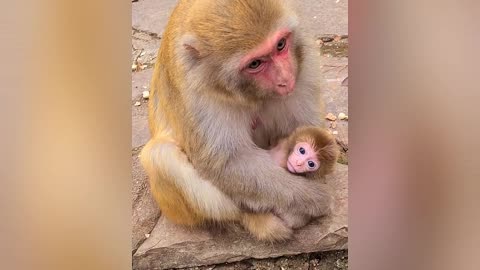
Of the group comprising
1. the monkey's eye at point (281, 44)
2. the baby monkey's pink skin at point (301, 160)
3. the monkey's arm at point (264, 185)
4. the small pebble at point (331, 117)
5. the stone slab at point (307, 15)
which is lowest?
the monkey's arm at point (264, 185)

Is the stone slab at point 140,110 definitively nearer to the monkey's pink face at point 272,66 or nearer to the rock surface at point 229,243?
the rock surface at point 229,243

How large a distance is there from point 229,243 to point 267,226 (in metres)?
0.15

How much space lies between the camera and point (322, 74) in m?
1.75

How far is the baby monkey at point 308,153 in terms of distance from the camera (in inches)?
66.2

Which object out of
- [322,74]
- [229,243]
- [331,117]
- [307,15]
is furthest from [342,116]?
[229,243]

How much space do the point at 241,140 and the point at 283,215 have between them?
0.92 ft

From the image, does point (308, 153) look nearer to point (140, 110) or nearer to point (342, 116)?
point (342, 116)

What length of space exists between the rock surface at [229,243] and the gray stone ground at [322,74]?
26 millimetres

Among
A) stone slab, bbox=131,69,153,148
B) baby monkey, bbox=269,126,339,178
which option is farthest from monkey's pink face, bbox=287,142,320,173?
stone slab, bbox=131,69,153,148

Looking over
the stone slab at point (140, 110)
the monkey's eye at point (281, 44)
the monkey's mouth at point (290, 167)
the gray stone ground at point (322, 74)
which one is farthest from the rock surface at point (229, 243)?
the monkey's eye at point (281, 44)

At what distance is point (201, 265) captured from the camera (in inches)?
70.2

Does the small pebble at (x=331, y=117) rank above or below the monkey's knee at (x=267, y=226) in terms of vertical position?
above
